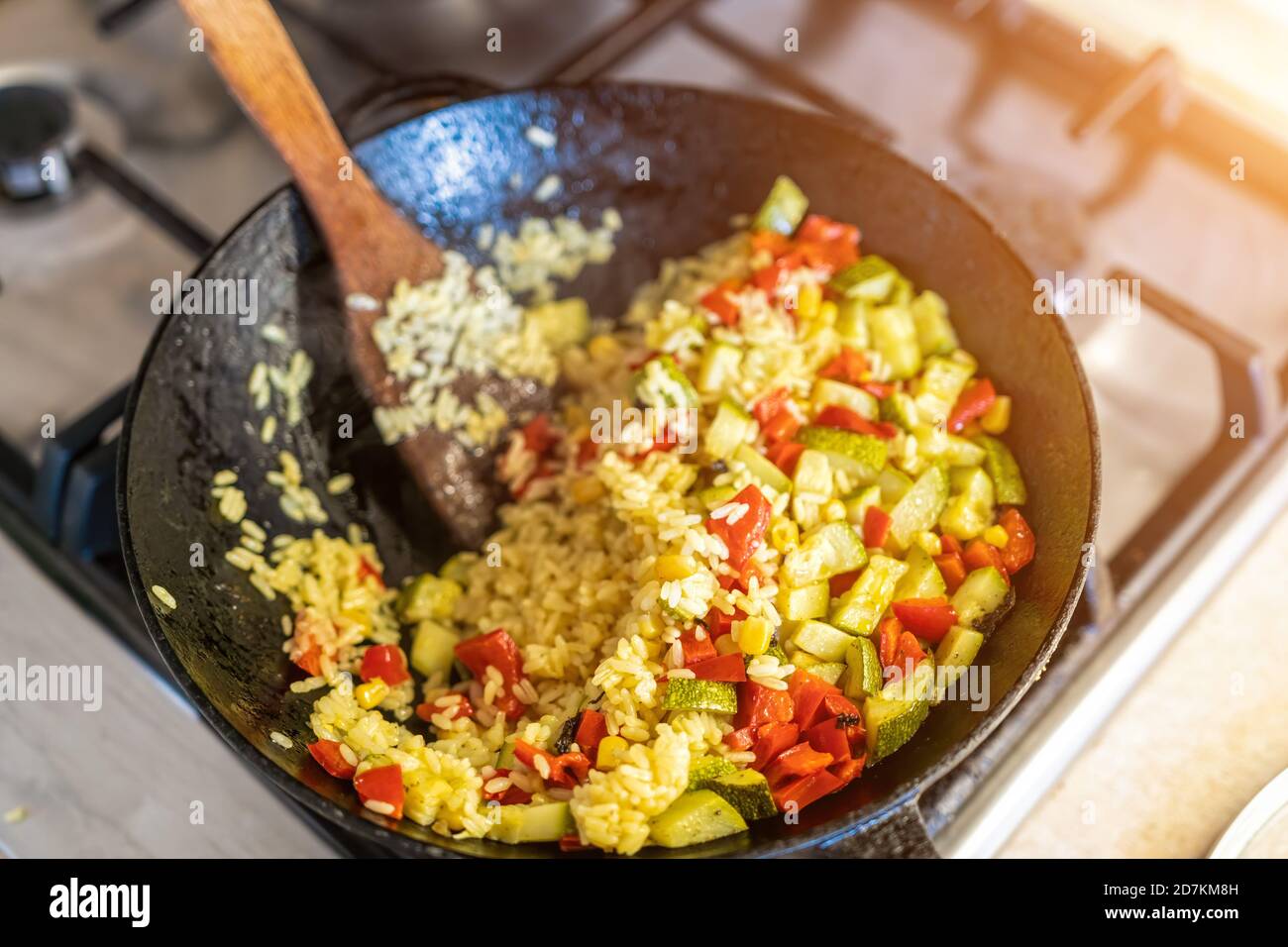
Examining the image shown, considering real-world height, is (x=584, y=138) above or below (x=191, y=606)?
above

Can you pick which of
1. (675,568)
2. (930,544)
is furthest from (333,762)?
(930,544)

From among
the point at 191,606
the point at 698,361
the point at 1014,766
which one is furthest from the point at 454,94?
the point at 1014,766

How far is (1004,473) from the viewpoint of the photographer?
4.90ft

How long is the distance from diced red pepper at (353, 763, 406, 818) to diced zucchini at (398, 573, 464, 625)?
356mm

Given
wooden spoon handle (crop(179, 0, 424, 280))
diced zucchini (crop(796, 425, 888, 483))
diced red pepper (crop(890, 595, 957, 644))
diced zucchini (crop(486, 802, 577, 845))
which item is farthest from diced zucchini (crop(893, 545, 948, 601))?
wooden spoon handle (crop(179, 0, 424, 280))

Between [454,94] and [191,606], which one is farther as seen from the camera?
[454,94]

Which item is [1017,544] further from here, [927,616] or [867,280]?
[867,280]

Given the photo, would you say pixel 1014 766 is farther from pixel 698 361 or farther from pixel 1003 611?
pixel 698 361

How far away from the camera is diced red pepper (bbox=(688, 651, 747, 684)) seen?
51.4 inches

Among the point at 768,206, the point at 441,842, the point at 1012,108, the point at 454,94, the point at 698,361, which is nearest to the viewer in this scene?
the point at 441,842

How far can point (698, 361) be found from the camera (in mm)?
1613

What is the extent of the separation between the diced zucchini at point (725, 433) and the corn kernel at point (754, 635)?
277 millimetres
